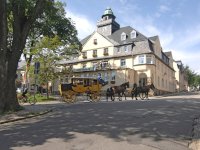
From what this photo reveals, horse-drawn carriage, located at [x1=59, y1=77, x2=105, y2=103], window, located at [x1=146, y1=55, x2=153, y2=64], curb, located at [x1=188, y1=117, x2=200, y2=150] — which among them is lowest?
curb, located at [x1=188, y1=117, x2=200, y2=150]

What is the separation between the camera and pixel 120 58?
60906 mm

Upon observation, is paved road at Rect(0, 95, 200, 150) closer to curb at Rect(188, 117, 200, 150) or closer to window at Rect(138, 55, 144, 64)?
curb at Rect(188, 117, 200, 150)

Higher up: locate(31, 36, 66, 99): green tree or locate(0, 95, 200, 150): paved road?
locate(31, 36, 66, 99): green tree

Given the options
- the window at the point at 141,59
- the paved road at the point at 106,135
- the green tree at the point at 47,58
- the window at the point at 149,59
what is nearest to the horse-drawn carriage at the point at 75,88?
the green tree at the point at 47,58

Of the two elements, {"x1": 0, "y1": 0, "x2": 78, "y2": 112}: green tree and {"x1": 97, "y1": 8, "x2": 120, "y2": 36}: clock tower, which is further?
{"x1": 97, "y1": 8, "x2": 120, "y2": 36}: clock tower

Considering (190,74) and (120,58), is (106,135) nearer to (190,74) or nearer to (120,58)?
(120,58)

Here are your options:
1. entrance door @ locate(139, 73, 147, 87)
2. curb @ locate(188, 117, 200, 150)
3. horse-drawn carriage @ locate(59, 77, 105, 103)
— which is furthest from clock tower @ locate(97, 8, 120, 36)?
curb @ locate(188, 117, 200, 150)

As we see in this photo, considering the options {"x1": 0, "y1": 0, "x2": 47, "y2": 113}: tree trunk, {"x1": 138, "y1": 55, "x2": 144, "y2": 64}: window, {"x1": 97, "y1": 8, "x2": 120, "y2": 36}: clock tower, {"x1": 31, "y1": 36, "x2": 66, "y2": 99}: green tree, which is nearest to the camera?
{"x1": 0, "y1": 0, "x2": 47, "y2": 113}: tree trunk

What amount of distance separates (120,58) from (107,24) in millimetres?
12581

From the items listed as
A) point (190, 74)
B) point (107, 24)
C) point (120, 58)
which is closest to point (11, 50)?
point (120, 58)

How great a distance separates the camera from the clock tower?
69500 mm

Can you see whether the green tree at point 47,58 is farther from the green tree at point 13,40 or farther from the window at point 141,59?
the window at point 141,59

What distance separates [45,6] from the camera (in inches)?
842

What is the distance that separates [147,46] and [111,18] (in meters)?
16.8
